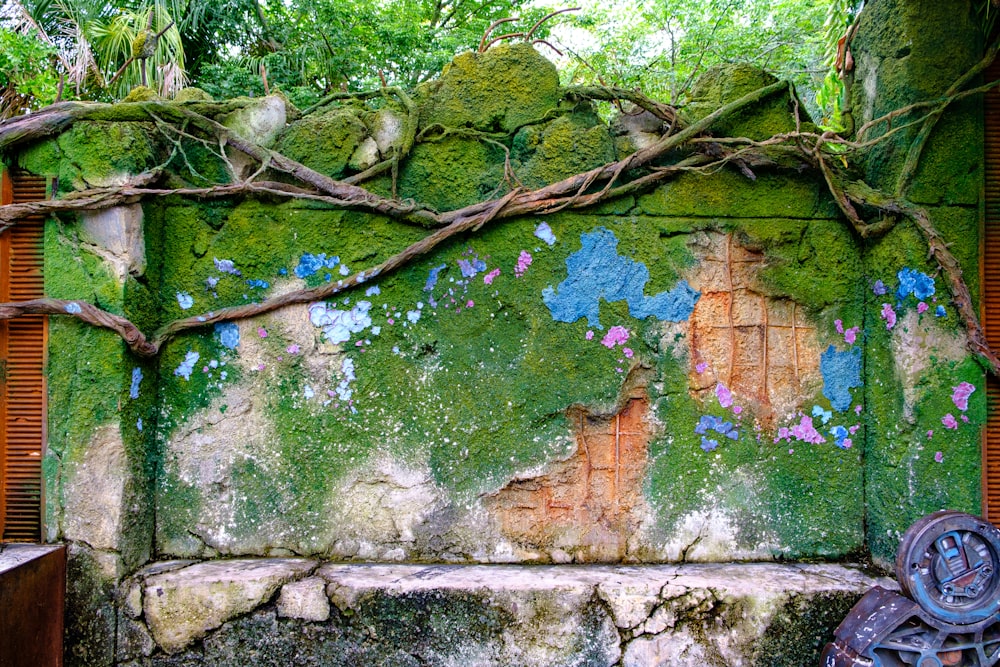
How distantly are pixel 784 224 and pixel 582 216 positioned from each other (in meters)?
0.75

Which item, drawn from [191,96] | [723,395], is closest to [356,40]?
[191,96]

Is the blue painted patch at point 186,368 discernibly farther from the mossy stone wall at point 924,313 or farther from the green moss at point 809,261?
the mossy stone wall at point 924,313

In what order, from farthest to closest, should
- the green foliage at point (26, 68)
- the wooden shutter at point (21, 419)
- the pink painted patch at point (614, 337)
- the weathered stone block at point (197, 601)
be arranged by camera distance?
the green foliage at point (26, 68)
the pink painted patch at point (614, 337)
the wooden shutter at point (21, 419)
the weathered stone block at point (197, 601)

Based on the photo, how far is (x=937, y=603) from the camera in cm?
202

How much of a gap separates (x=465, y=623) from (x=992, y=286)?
2.20 metres

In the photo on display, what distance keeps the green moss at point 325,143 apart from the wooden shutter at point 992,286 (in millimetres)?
2293

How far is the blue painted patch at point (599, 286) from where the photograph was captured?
2.45 meters

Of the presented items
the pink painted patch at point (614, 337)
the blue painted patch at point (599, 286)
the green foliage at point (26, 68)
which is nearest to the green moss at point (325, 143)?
the blue painted patch at point (599, 286)

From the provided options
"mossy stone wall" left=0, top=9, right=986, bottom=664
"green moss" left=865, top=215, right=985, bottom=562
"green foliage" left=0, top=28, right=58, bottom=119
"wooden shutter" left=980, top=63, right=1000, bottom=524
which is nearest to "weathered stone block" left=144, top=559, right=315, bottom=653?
"mossy stone wall" left=0, top=9, right=986, bottom=664

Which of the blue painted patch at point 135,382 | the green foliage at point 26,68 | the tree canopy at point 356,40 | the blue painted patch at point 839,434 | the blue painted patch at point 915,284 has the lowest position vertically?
the blue painted patch at point 839,434

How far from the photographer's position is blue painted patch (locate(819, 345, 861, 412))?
247cm

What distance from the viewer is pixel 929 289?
7.79ft

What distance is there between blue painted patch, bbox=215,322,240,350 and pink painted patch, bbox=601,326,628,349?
1316 millimetres

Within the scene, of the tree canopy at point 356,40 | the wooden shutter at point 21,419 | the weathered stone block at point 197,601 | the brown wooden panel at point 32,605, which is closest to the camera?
the brown wooden panel at point 32,605
